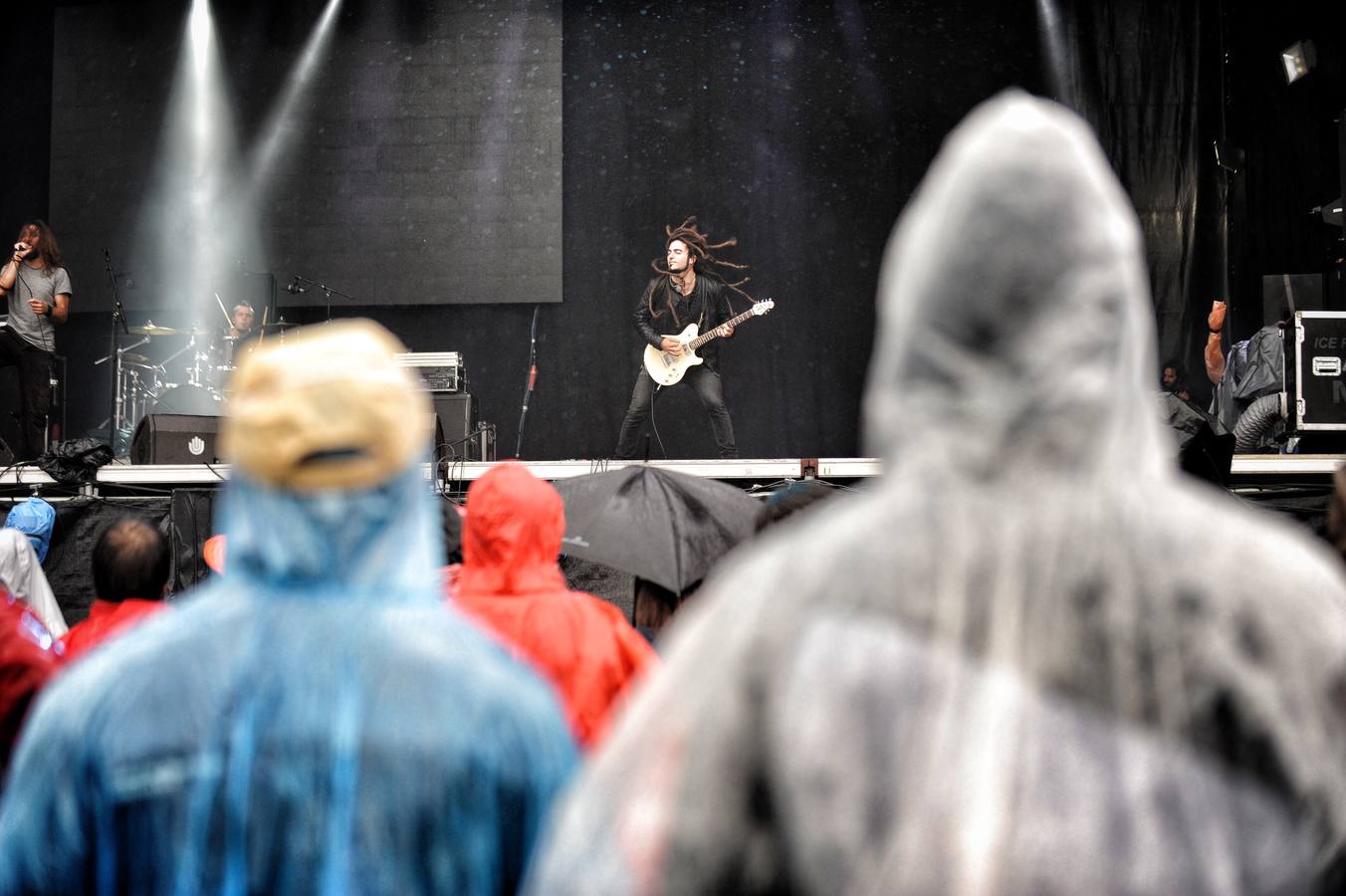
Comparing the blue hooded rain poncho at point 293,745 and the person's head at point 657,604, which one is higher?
the blue hooded rain poncho at point 293,745

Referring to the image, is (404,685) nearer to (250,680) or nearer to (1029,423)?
(250,680)

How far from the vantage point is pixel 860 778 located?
0.95 metres

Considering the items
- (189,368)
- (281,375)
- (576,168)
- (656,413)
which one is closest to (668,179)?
(576,168)

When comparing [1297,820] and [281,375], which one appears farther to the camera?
[281,375]

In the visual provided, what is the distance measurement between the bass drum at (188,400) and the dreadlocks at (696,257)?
3.49 metres

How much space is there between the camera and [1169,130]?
1183cm

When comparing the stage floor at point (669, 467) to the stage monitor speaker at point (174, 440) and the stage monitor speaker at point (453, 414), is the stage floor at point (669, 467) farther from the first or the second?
the stage monitor speaker at point (453, 414)

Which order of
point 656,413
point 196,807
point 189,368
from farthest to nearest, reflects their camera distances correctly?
1. point 656,413
2. point 189,368
3. point 196,807

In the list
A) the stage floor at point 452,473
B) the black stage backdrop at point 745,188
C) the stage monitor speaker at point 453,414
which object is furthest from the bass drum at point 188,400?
the stage floor at point 452,473

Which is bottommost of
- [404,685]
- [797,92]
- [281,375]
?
[404,685]

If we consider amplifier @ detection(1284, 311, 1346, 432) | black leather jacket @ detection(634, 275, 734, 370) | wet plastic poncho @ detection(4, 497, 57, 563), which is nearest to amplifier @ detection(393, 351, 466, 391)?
black leather jacket @ detection(634, 275, 734, 370)

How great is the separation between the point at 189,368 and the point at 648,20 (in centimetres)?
507

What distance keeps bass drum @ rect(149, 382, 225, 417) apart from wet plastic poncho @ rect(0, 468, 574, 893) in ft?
31.8

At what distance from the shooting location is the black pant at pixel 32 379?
9.33 meters
